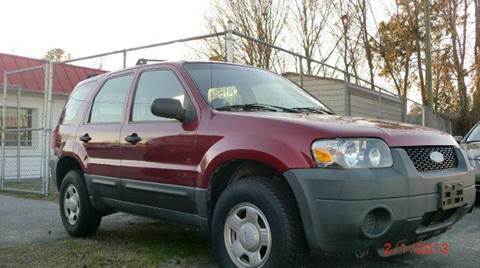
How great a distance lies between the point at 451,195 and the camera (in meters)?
3.84

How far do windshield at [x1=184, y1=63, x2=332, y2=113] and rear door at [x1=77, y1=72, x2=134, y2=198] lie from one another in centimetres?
104

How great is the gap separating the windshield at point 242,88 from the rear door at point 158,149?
0.20 metres

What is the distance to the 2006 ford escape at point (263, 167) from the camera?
3490 mm

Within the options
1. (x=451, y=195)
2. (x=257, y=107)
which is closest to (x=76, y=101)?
(x=257, y=107)

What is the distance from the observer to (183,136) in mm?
4484

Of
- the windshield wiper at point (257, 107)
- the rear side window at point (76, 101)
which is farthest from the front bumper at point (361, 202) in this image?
the rear side window at point (76, 101)

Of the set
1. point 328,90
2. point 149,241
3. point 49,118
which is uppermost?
point 328,90

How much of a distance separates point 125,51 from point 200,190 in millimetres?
5632

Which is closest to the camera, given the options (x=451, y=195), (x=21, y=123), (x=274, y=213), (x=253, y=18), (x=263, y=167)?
(x=274, y=213)

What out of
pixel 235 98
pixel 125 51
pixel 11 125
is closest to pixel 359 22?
pixel 11 125

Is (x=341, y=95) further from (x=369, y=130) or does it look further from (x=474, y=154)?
(x=369, y=130)

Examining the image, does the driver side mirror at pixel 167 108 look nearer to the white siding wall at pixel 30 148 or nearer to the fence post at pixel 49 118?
the fence post at pixel 49 118

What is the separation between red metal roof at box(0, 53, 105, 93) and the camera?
611 inches

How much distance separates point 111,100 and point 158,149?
4.37 ft
